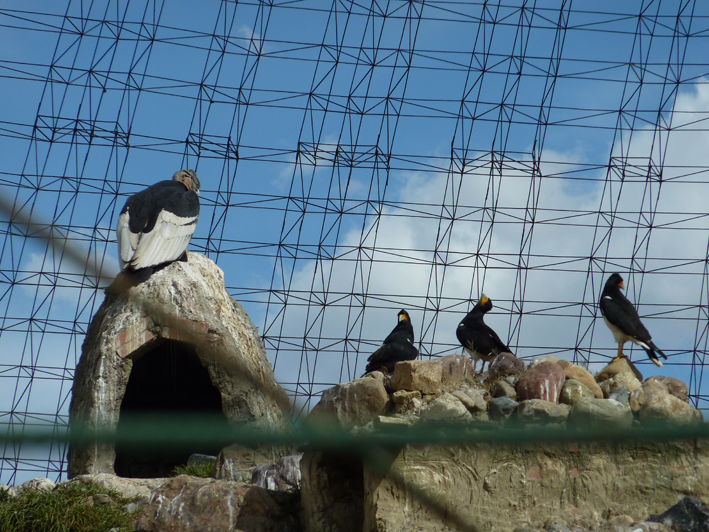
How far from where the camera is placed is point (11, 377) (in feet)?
57.5

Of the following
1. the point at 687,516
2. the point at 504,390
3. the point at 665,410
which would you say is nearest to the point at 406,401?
the point at 504,390

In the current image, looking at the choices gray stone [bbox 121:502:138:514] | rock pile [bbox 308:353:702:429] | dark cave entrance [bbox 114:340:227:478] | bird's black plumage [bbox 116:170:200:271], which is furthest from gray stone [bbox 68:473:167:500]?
dark cave entrance [bbox 114:340:227:478]

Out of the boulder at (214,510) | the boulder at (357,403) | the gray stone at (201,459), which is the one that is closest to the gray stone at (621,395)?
the boulder at (357,403)

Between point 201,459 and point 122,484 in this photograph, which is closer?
point 122,484

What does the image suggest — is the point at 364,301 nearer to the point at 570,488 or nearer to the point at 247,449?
the point at 247,449

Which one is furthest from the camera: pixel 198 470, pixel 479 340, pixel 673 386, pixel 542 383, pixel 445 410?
pixel 479 340

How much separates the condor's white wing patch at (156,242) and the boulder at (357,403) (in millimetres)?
3497

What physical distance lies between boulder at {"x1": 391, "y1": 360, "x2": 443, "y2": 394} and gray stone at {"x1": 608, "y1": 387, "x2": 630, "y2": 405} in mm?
1594

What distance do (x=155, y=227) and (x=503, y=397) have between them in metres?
5.01

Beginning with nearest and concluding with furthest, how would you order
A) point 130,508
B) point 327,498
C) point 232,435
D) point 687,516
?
point 232,435 → point 687,516 → point 327,498 → point 130,508

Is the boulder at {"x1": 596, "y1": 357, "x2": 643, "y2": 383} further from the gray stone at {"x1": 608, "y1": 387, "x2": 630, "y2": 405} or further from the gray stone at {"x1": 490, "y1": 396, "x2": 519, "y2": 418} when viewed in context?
the gray stone at {"x1": 490, "y1": 396, "x2": 519, "y2": 418}

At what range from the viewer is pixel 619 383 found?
7660 mm

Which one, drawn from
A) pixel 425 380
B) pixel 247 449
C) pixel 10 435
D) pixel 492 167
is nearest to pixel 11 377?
pixel 247 449

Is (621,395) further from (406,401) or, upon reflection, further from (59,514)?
(59,514)
